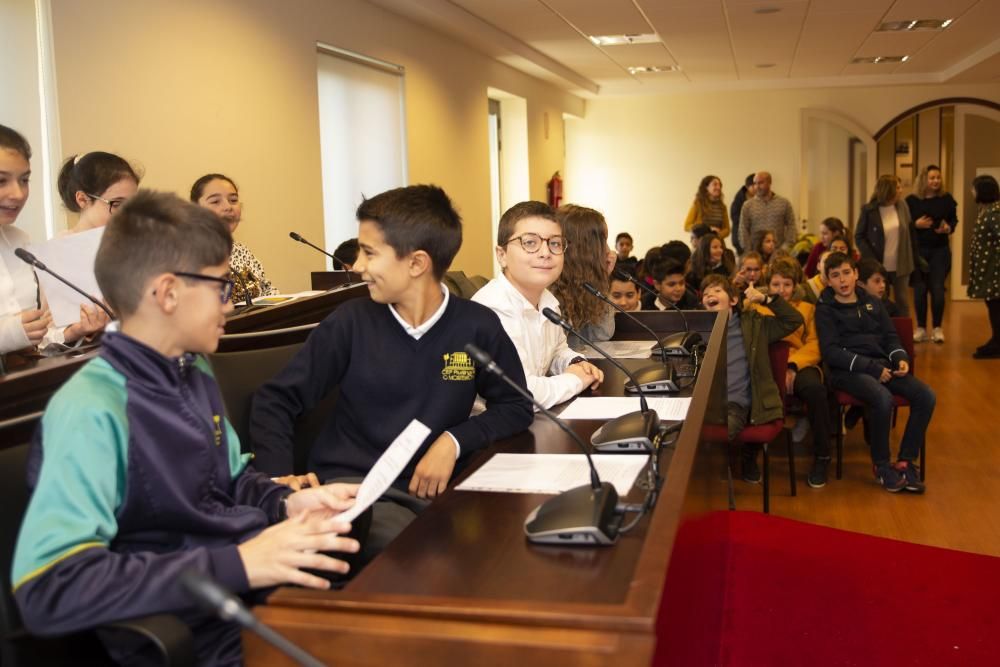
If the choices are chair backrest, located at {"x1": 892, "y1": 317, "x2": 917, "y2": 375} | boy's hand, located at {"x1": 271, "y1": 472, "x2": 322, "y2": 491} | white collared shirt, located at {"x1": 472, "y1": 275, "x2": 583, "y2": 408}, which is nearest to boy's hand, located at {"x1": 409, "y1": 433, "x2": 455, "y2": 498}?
boy's hand, located at {"x1": 271, "y1": 472, "x2": 322, "y2": 491}

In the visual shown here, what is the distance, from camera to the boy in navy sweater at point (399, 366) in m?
2.17

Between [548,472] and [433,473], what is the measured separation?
0.31 meters

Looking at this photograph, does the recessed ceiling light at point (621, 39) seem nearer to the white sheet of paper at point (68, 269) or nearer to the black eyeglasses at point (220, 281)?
the white sheet of paper at point (68, 269)

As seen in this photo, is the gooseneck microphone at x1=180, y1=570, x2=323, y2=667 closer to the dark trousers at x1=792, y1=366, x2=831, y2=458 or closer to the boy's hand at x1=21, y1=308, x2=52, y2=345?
the boy's hand at x1=21, y1=308, x2=52, y2=345

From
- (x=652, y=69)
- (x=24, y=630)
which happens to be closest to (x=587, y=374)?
(x=24, y=630)

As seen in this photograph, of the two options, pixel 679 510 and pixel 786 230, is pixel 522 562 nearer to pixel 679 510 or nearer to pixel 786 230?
pixel 679 510

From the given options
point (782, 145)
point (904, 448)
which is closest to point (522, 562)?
point (904, 448)

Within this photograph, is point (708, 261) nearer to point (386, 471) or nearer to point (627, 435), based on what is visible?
point (627, 435)

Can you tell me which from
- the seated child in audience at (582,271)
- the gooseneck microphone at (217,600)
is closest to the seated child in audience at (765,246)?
the seated child in audience at (582,271)

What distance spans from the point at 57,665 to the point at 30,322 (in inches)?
51.7

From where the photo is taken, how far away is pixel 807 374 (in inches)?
187

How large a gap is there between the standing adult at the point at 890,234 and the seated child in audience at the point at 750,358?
422cm

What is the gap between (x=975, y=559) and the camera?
341cm

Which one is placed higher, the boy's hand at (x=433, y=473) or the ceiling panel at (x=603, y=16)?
the ceiling panel at (x=603, y=16)
